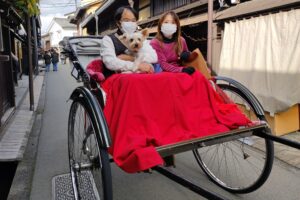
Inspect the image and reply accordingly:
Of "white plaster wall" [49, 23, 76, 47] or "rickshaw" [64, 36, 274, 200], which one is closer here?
"rickshaw" [64, 36, 274, 200]

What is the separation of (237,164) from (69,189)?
2.28m

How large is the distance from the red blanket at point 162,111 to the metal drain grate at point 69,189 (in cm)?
104

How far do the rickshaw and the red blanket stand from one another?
4.8 inches

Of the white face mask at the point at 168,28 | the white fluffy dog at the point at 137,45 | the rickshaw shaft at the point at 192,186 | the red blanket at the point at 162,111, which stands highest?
the white face mask at the point at 168,28

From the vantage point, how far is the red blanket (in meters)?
2.44

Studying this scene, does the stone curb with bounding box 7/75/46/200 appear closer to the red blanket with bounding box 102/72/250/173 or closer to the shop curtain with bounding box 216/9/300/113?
the red blanket with bounding box 102/72/250/173

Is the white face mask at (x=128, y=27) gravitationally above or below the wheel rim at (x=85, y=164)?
above

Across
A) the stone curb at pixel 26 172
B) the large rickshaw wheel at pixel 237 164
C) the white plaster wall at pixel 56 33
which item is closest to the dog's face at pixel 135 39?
the large rickshaw wheel at pixel 237 164

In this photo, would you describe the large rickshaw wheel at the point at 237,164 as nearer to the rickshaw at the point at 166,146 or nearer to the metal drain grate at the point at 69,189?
the rickshaw at the point at 166,146

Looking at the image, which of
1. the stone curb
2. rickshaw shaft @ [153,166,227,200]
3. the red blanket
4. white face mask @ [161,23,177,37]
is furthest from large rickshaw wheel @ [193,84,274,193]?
the stone curb

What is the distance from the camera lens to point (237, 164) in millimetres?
4438

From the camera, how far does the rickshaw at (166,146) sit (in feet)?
7.38

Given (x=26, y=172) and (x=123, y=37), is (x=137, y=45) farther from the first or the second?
(x=26, y=172)

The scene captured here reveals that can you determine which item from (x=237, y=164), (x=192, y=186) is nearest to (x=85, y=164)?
(x=192, y=186)
